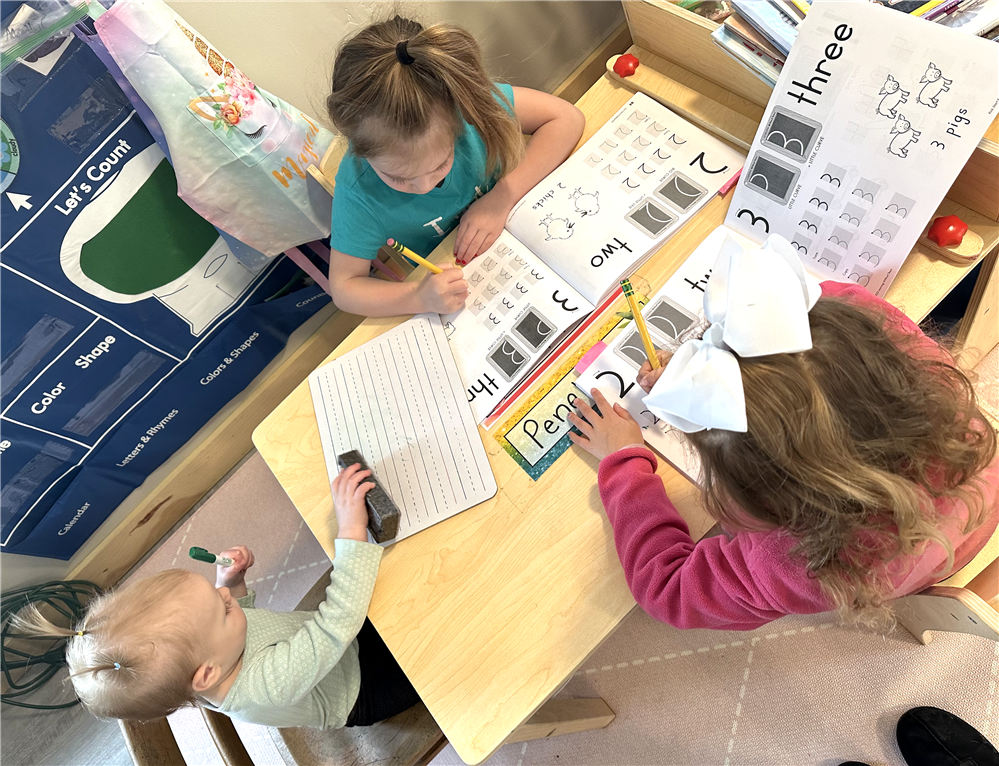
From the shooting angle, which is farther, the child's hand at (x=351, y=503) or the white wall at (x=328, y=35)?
the white wall at (x=328, y=35)

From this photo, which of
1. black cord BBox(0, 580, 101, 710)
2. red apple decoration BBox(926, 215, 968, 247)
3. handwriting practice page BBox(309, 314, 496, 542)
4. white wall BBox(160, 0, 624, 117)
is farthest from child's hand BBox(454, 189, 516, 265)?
black cord BBox(0, 580, 101, 710)

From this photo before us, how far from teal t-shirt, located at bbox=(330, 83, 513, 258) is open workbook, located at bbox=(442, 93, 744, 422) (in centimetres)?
12

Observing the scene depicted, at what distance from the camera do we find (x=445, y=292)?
3.13 ft

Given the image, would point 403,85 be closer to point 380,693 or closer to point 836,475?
point 836,475

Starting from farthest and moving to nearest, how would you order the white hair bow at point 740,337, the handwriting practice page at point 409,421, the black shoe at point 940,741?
1. the black shoe at point 940,741
2. the handwriting practice page at point 409,421
3. the white hair bow at point 740,337

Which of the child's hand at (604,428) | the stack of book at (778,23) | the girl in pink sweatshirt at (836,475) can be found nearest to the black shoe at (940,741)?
the girl in pink sweatshirt at (836,475)

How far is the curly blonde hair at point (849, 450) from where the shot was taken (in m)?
0.53

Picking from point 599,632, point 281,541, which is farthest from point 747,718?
point 281,541

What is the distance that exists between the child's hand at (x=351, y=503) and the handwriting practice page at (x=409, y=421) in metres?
0.03

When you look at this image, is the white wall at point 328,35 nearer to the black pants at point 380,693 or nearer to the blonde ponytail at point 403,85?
the blonde ponytail at point 403,85

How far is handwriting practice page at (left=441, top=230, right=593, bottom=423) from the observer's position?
2.99 ft

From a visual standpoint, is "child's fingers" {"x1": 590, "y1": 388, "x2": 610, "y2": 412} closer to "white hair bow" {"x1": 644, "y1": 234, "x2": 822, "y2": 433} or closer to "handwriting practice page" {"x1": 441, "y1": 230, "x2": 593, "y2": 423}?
"handwriting practice page" {"x1": 441, "y1": 230, "x2": 593, "y2": 423}

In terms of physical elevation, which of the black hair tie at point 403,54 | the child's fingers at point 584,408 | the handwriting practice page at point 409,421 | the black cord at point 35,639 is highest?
the black hair tie at point 403,54

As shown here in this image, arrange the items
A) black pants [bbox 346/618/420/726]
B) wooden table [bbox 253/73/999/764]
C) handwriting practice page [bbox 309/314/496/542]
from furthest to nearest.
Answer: black pants [bbox 346/618/420/726]
handwriting practice page [bbox 309/314/496/542]
wooden table [bbox 253/73/999/764]
